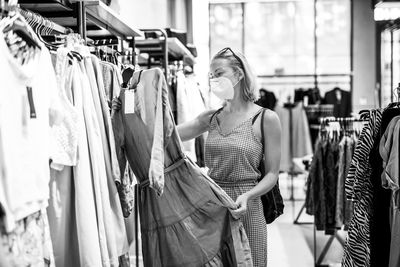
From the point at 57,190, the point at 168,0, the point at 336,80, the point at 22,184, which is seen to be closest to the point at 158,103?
the point at 57,190

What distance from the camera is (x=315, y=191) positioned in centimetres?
473

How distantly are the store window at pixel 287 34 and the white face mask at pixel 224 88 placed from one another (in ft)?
24.0

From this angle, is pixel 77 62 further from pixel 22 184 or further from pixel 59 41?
pixel 22 184

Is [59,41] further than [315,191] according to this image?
No

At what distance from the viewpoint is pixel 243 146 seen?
2.46 meters

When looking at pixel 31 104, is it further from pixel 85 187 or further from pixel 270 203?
pixel 270 203

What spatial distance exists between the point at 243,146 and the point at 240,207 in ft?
0.96

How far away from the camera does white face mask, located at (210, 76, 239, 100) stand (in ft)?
8.23

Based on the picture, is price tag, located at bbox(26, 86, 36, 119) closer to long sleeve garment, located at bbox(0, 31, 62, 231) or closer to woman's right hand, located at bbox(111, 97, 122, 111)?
long sleeve garment, located at bbox(0, 31, 62, 231)

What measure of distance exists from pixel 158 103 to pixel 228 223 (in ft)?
2.15

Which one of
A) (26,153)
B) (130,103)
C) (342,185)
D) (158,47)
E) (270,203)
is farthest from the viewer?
(158,47)

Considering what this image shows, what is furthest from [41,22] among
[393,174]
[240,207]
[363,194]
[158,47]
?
[158,47]

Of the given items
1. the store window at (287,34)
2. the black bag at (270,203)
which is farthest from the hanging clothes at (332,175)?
the store window at (287,34)

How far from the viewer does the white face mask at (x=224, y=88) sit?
251cm
